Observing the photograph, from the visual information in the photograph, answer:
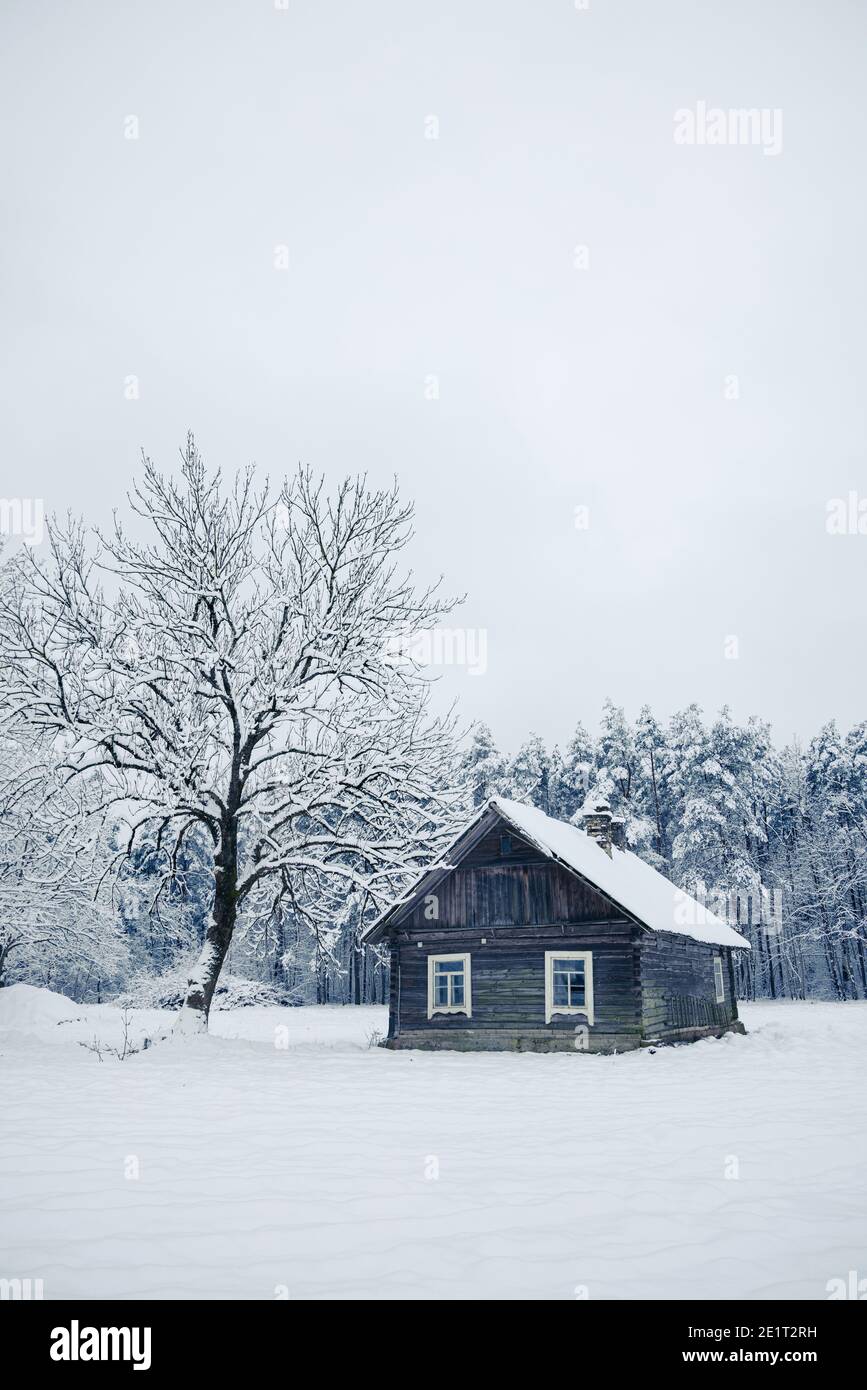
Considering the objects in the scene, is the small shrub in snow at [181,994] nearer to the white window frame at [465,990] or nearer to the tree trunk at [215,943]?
the white window frame at [465,990]

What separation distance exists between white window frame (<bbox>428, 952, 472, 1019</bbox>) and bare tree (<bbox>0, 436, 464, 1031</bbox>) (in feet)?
Result: 9.65

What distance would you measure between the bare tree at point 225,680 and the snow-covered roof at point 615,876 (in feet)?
6.09

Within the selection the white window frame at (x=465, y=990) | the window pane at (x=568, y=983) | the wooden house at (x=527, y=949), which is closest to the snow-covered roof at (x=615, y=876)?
the wooden house at (x=527, y=949)

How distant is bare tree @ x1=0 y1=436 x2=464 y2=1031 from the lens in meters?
20.3

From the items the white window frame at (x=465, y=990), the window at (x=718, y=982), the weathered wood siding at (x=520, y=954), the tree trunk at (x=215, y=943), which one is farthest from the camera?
the window at (x=718, y=982)

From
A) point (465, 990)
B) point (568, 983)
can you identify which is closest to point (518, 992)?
point (568, 983)

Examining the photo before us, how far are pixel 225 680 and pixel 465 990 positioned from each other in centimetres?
971

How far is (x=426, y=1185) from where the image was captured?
7.74 meters

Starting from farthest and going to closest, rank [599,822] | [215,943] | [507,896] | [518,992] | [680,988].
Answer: [599,822], [680,988], [507,896], [518,992], [215,943]

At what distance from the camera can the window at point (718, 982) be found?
29897 millimetres

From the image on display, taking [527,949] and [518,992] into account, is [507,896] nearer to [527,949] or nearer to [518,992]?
[527,949]

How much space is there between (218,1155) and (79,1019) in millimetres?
22004
